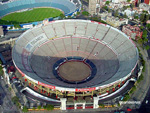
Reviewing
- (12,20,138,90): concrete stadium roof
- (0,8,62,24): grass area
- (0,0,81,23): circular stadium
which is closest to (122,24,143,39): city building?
(12,20,138,90): concrete stadium roof

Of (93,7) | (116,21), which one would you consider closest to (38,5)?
(93,7)

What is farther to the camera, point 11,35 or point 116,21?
point 116,21

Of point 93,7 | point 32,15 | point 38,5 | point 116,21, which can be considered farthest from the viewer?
point 38,5

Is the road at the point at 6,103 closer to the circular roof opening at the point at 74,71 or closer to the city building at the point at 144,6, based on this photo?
the circular roof opening at the point at 74,71

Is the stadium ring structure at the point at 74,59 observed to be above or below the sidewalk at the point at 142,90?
above

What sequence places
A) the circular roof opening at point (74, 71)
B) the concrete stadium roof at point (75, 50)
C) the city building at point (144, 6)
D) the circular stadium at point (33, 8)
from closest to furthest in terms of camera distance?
the concrete stadium roof at point (75, 50) → the circular roof opening at point (74, 71) → the circular stadium at point (33, 8) → the city building at point (144, 6)

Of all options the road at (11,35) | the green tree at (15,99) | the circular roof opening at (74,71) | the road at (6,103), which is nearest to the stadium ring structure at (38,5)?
the road at (11,35)

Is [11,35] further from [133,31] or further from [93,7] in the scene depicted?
[133,31]
